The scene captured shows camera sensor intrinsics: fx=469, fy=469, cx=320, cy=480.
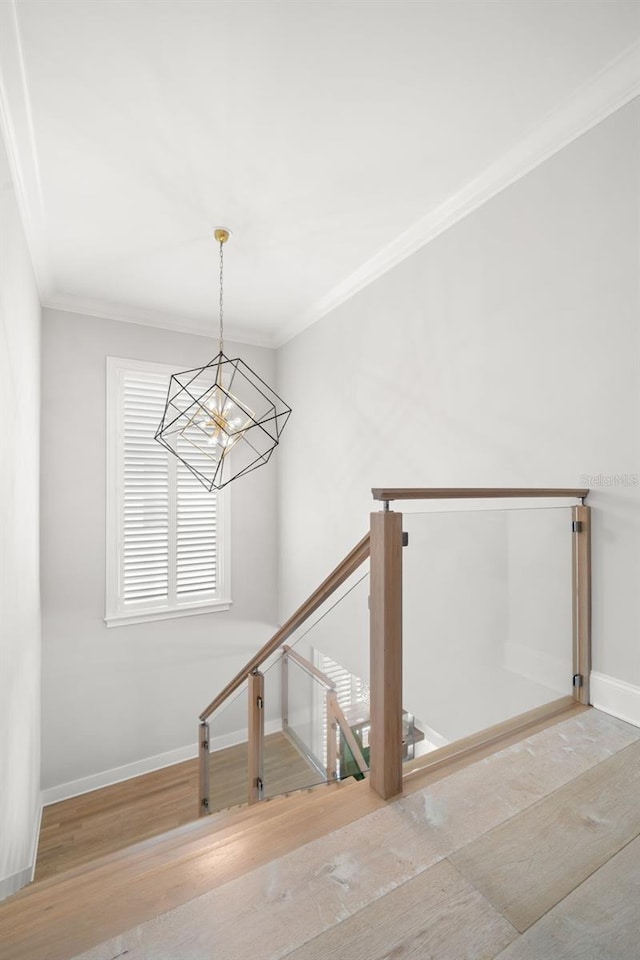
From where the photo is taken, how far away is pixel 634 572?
5.73 ft

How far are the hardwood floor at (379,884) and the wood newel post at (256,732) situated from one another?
0.86 meters

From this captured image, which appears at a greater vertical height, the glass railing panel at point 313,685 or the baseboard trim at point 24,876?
the glass railing panel at point 313,685

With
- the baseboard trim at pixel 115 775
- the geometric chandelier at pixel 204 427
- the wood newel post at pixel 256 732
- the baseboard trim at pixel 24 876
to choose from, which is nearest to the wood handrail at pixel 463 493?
the wood newel post at pixel 256 732

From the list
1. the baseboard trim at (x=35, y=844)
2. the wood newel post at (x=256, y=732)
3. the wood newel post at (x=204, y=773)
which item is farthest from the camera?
the wood newel post at (x=204, y=773)

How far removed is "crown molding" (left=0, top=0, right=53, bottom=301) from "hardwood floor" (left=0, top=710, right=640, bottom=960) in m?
2.51

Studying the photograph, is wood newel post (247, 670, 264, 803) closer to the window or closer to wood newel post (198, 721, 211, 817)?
wood newel post (198, 721, 211, 817)

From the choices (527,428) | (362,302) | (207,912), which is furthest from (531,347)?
(207,912)

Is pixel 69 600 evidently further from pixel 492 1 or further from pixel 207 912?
pixel 492 1

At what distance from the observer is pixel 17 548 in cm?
226

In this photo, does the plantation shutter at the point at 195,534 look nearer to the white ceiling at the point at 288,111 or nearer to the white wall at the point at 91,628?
the white wall at the point at 91,628

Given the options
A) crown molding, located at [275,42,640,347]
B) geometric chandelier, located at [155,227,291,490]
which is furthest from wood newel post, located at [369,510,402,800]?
geometric chandelier, located at [155,227,291,490]

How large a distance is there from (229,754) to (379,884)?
193 centimetres

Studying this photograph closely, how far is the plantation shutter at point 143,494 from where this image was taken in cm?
384

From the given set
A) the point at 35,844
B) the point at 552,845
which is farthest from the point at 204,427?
the point at 552,845
